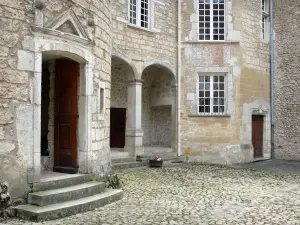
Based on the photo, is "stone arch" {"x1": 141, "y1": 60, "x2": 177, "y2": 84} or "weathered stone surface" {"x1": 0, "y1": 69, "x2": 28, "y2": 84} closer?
"weathered stone surface" {"x1": 0, "y1": 69, "x2": 28, "y2": 84}

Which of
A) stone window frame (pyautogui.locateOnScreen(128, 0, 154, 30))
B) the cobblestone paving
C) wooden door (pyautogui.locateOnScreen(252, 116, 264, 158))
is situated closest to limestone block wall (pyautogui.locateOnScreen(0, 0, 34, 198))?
the cobblestone paving

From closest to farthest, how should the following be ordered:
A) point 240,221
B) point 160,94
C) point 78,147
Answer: point 240,221 < point 78,147 < point 160,94

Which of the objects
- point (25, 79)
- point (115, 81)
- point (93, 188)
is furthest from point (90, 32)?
point (115, 81)

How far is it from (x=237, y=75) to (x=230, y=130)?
180 cm

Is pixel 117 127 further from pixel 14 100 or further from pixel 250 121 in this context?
pixel 14 100

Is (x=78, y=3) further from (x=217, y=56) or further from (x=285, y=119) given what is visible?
(x=285, y=119)

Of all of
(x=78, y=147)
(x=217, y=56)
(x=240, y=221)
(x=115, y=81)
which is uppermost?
(x=217, y=56)

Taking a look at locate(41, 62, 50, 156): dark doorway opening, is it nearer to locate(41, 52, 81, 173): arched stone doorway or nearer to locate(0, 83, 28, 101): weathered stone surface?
locate(41, 52, 81, 173): arched stone doorway

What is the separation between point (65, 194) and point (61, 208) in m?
0.38

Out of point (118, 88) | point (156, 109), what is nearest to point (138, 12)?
Answer: point (118, 88)

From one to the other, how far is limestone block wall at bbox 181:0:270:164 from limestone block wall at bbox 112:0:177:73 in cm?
46

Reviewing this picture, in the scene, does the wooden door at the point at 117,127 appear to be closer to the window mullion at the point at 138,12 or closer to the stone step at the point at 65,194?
the window mullion at the point at 138,12

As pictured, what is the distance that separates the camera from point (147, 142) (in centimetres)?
1365

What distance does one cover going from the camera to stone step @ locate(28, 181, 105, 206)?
4.93m
